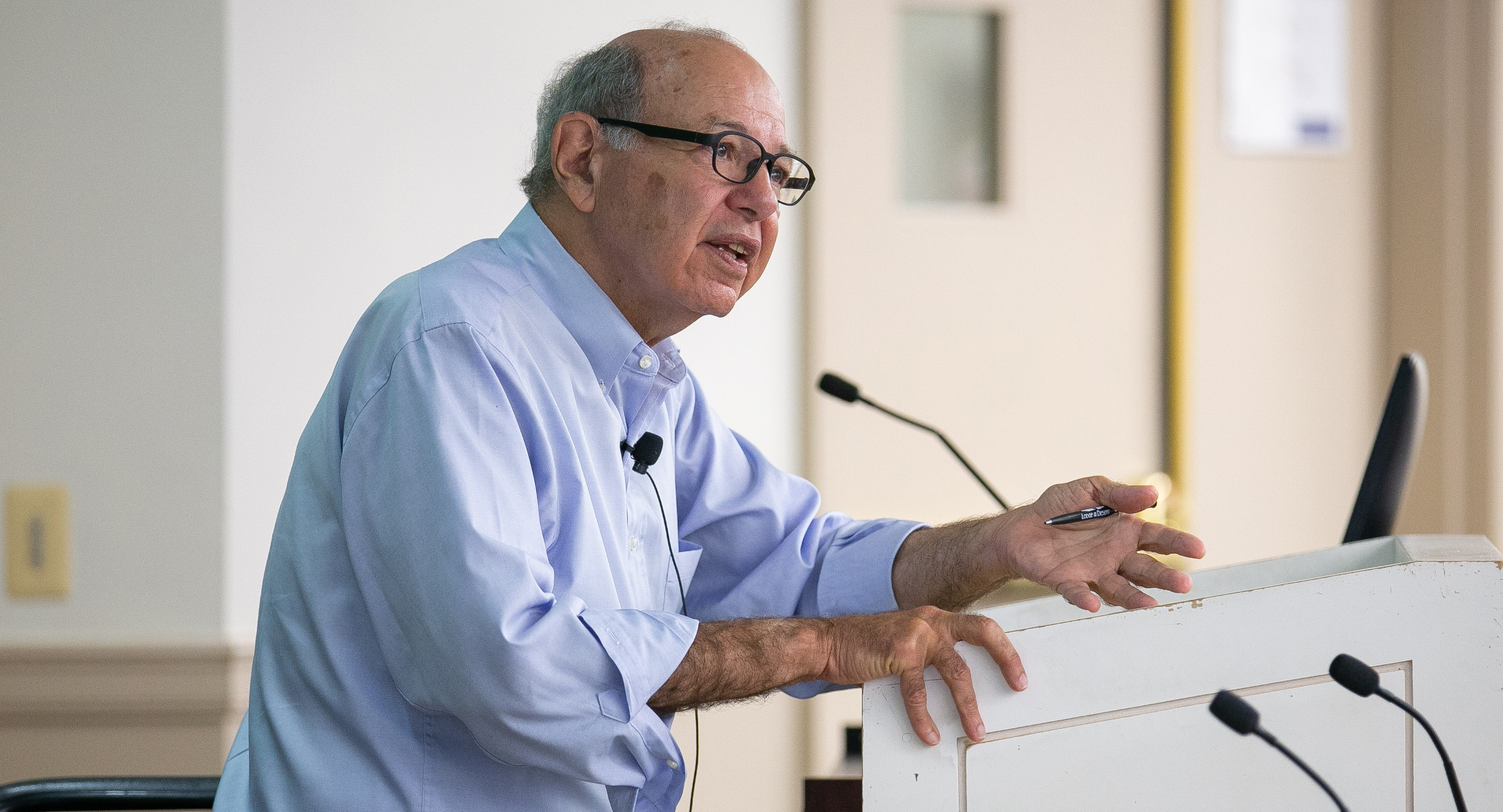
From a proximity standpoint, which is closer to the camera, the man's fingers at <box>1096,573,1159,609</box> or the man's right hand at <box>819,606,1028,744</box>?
the man's right hand at <box>819,606,1028,744</box>

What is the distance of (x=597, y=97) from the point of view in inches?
49.9

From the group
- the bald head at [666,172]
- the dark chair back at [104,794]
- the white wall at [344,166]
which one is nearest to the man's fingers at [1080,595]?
the bald head at [666,172]

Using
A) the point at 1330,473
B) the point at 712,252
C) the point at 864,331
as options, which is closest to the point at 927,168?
the point at 864,331

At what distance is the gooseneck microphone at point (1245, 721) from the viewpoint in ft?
2.39

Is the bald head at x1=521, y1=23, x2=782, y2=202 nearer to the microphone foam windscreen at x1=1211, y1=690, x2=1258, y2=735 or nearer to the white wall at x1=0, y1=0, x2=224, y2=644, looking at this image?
the microphone foam windscreen at x1=1211, y1=690, x2=1258, y2=735

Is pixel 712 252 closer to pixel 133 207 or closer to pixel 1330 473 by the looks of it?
pixel 133 207

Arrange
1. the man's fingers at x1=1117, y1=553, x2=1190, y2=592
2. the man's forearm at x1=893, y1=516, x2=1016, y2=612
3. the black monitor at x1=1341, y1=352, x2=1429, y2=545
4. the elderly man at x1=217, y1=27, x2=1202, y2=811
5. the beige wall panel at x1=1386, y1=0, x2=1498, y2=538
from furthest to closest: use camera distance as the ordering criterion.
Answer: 1. the beige wall panel at x1=1386, y1=0, x2=1498, y2=538
2. the black monitor at x1=1341, y1=352, x2=1429, y2=545
3. the man's forearm at x1=893, y1=516, x2=1016, y2=612
4. the man's fingers at x1=1117, y1=553, x2=1190, y2=592
5. the elderly man at x1=217, y1=27, x2=1202, y2=811

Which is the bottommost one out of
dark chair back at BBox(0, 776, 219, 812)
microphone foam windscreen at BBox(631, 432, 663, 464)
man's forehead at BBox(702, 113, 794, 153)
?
dark chair back at BBox(0, 776, 219, 812)

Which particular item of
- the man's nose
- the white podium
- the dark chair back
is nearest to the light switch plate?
the dark chair back

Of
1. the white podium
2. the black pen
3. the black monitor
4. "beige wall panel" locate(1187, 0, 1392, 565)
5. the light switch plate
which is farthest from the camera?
"beige wall panel" locate(1187, 0, 1392, 565)

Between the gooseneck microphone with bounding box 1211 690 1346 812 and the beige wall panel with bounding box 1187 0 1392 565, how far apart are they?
1930 millimetres

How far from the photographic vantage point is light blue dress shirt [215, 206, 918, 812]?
0.93 m

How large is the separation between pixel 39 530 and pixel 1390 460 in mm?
2022

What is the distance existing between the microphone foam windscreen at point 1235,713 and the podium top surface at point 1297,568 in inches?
4.4
